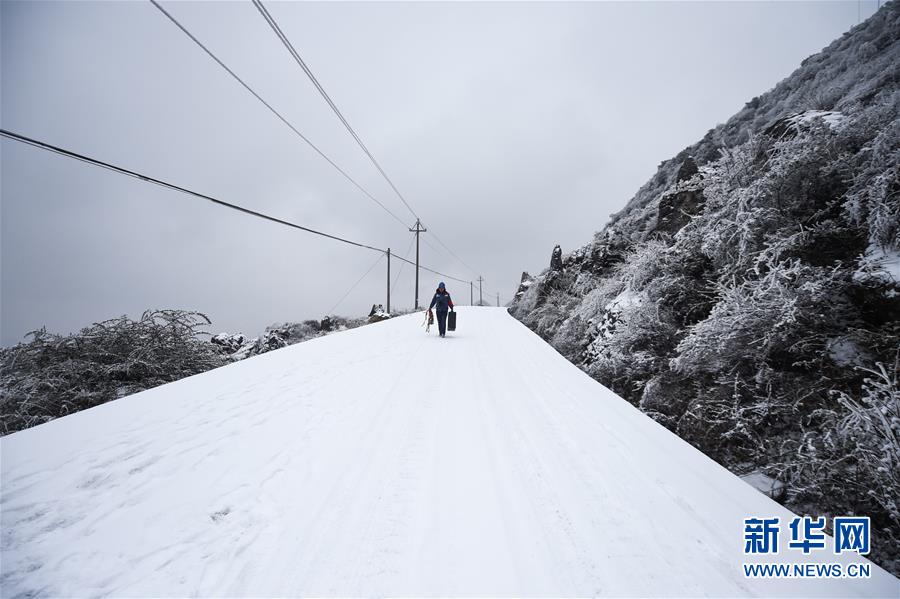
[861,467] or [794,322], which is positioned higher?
[794,322]

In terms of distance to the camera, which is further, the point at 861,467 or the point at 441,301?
the point at 441,301

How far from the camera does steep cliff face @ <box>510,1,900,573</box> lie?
7.67 feet

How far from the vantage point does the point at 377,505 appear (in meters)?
2.29

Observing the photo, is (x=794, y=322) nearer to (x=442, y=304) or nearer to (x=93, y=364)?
(x=442, y=304)

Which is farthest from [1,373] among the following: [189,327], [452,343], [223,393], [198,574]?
[452,343]

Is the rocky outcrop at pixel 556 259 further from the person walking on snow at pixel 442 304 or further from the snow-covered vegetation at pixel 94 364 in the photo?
the snow-covered vegetation at pixel 94 364

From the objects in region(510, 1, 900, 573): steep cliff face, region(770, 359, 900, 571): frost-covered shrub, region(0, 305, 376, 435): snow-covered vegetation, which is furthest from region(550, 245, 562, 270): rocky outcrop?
region(0, 305, 376, 435): snow-covered vegetation

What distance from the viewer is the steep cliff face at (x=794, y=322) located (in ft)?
7.67

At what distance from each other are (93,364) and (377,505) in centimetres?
854

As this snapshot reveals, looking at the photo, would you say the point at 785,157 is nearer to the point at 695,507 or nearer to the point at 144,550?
the point at 695,507

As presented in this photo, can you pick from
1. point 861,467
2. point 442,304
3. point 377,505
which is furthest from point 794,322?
point 442,304

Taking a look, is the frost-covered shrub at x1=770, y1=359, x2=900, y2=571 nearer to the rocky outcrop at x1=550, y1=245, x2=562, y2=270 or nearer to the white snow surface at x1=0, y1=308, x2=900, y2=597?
the white snow surface at x1=0, y1=308, x2=900, y2=597

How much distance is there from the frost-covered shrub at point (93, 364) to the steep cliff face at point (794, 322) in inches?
382

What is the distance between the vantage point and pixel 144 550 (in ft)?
6.43
